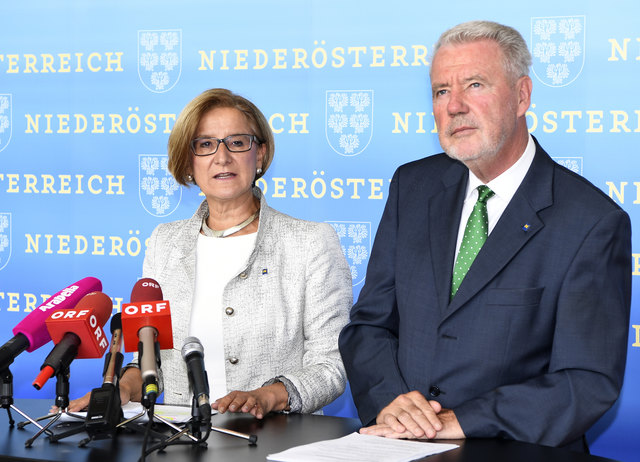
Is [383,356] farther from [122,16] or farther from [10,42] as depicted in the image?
[10,42]

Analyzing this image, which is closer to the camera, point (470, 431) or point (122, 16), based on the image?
point (470, 431)

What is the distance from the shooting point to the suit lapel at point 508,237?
240cm

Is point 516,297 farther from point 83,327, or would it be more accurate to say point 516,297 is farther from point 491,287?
point 83,327

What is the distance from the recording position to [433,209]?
8.75 feet

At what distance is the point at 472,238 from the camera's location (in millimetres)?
2523

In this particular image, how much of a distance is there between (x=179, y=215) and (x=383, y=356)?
8.49ft

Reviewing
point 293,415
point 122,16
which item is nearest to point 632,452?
point 293,415

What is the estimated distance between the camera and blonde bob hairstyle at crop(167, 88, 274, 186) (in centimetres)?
322

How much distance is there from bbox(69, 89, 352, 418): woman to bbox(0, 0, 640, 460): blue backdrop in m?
1.27

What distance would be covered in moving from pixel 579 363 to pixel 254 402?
37.7 inches

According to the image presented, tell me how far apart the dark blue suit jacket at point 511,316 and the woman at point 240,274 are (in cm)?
43

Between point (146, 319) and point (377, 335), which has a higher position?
point (146, 319)

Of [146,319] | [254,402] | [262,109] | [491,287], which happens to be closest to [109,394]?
[146,319]

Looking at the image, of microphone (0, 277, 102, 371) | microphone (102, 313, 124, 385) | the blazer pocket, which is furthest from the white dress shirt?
microphone (0, 277, 102, 371)
